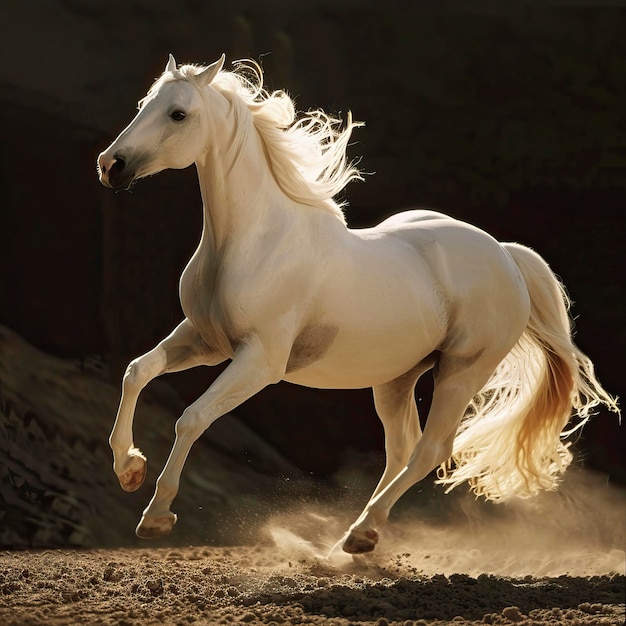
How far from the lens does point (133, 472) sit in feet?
12.1

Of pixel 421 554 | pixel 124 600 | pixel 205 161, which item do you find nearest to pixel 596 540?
pixel 421 554

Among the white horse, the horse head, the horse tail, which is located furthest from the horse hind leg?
the horse head

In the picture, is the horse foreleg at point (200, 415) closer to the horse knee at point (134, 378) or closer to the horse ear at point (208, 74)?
the horse knee at point (134, 378)

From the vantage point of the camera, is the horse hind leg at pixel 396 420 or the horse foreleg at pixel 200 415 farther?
the horse hind leg at pixel 396 420

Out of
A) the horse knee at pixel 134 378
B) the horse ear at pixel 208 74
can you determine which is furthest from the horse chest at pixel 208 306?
the horse ear at pixel 208 74

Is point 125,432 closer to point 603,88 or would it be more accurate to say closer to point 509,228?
point 509,228

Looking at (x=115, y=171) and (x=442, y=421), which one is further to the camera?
(x=442, y=421)

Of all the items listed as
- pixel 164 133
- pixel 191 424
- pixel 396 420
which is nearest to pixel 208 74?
pixel 164 133

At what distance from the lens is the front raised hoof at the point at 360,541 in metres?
4.01

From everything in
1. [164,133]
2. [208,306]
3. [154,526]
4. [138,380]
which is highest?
[164,133]

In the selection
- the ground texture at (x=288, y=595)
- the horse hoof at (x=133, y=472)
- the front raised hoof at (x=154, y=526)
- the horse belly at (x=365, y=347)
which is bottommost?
the ground texture at (x=288, y=595)

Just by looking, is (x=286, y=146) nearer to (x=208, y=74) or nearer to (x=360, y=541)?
(x=208, y=74)

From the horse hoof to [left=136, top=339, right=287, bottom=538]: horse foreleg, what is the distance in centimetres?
19

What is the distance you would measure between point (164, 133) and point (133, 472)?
3.52ft
